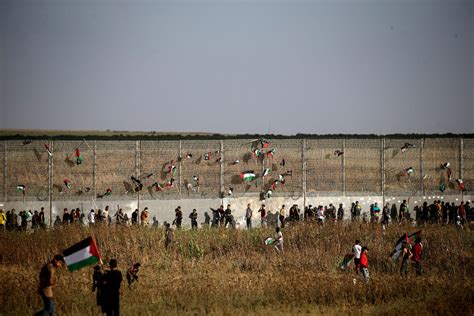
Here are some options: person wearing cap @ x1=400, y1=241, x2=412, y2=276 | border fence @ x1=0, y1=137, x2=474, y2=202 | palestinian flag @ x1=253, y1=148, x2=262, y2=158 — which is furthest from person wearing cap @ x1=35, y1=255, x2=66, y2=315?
palestinian flag @ x1=253, y1=148, x2=262, y2=158

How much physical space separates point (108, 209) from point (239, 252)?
1336cm

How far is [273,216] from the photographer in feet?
152

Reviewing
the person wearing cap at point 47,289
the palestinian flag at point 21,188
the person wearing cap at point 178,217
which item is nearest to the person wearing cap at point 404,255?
the person wearing cap at point 47,289

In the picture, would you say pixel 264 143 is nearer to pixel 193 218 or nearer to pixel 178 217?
pixel 193 218

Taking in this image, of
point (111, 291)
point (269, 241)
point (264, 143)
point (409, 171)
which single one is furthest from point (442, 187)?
point (111, 291)

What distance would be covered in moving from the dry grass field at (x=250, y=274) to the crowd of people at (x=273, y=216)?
3906mm

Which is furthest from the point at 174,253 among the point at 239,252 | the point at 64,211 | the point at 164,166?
the point at 164,166

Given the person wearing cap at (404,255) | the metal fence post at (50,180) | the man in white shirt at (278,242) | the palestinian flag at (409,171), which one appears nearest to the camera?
the person wearing cap at (404,255)

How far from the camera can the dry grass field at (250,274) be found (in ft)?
78.7

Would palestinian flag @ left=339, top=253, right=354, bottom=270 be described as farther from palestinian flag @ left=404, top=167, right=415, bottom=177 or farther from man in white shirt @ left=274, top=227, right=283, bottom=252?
palestinian flag @ left=404, top=167, right=415, bottom=177

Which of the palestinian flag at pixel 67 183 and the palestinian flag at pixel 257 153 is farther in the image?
the palestinian flag at pixel 257 153

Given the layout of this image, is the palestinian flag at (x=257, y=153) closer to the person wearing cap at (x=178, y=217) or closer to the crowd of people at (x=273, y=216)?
the crowd of people at (x=273, y=216)

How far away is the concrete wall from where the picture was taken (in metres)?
46.1

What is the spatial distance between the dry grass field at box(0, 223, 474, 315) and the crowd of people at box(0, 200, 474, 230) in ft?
12.8
